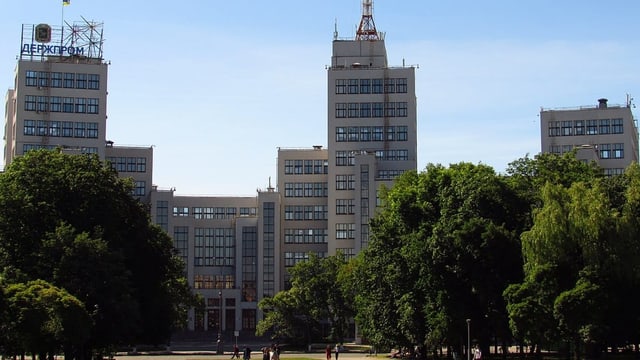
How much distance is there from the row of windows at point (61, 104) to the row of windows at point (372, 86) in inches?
1328

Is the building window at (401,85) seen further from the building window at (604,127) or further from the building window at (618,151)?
the building window at (618,151)

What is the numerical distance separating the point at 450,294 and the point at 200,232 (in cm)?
7422

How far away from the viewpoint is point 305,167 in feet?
416

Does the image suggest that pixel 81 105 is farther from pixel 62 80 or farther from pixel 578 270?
pixel 578 270

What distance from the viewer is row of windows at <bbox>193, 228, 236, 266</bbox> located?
126 m

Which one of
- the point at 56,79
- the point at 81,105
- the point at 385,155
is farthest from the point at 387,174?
the point at 56,79

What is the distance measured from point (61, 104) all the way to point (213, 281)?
32.1m

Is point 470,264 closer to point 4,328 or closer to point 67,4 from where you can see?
point 4,328

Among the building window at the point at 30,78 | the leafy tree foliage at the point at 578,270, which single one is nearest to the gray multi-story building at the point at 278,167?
the building window at the point at 30,78

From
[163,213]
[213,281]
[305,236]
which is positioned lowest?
[213,281]

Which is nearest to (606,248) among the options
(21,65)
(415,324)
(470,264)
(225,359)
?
(470,264)

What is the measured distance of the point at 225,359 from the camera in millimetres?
75312

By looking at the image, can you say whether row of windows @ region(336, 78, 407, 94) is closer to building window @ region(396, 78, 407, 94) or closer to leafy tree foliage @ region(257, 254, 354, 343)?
building window @ region(396, 78, 407, 94)

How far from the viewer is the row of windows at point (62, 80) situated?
118688 millimetres
